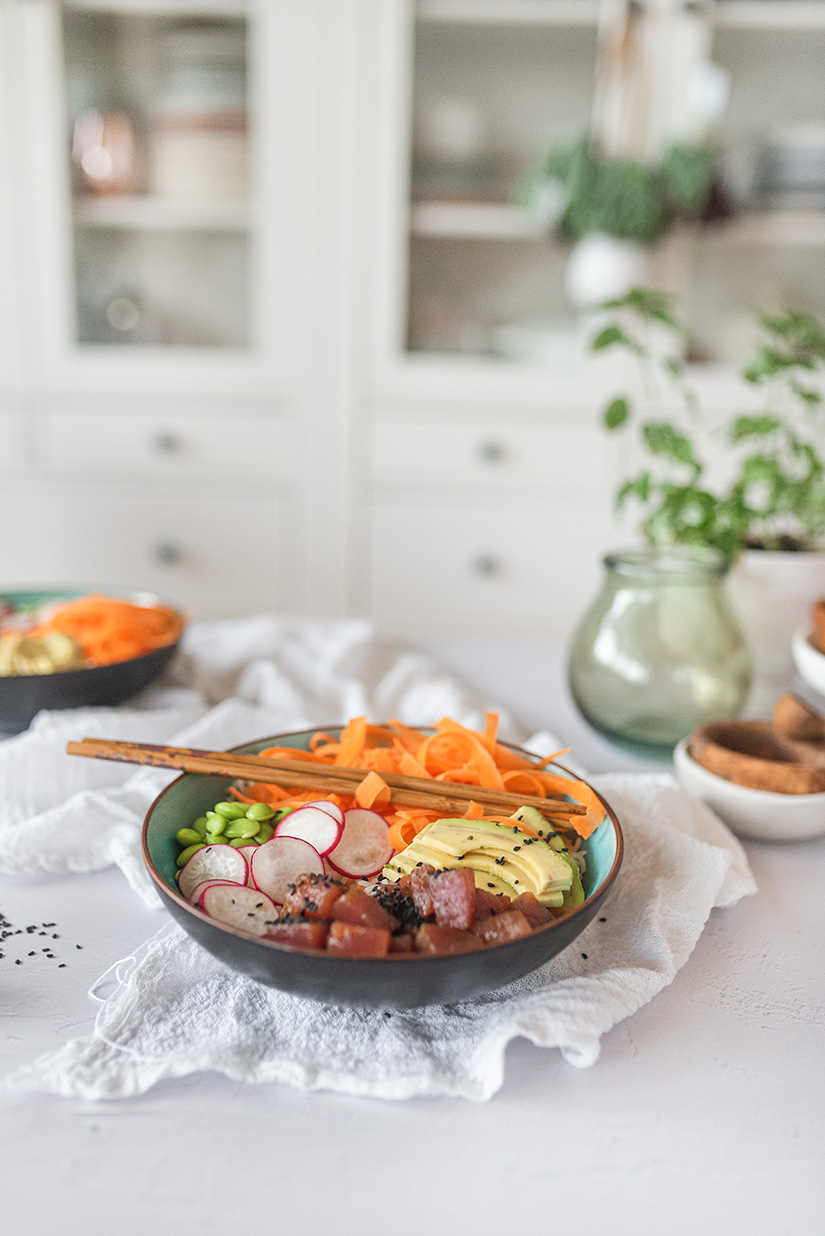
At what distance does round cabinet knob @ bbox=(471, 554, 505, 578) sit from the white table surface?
180 centimetres

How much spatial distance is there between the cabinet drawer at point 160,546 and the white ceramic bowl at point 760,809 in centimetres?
168

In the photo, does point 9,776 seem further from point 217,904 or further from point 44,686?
point 217,904

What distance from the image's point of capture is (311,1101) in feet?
1.73

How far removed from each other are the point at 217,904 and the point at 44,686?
1.54 feet

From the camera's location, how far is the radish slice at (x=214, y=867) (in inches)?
24.1

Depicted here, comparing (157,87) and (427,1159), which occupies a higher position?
(157,87)

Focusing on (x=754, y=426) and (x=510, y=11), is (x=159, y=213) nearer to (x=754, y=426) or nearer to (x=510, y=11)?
(x=510, y=11)

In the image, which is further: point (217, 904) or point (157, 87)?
point (157, 87)

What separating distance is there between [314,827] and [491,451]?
1.80m

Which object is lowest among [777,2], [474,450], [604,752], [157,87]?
[604,752]

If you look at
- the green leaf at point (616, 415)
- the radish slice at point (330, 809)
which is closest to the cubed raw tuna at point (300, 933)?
the radish slice at point (330, 809)

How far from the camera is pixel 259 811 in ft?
2.25

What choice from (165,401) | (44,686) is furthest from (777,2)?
(44,686)

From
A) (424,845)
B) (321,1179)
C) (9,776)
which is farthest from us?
(9,776)
